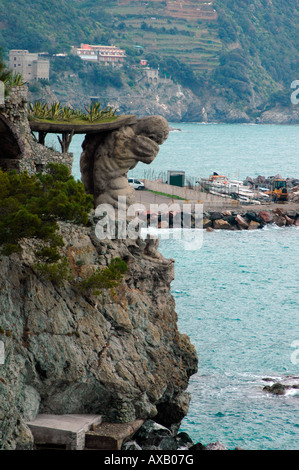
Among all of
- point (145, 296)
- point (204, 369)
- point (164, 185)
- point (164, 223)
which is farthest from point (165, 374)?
point (164, 185)

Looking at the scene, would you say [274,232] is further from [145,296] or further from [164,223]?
[145,296]

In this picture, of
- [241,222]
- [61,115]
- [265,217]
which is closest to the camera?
[61,115]

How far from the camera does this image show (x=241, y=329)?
37.8 m

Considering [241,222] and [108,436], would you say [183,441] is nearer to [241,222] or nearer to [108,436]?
[108,436]

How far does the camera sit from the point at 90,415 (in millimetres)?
18953

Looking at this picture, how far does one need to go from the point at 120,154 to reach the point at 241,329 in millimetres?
17027

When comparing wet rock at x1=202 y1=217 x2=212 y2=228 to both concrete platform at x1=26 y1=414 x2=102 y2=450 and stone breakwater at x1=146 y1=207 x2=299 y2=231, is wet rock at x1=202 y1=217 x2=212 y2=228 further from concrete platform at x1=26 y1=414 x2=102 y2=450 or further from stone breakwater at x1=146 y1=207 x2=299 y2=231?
concrete platform at x1=26 y1=414 x2=102 y2=450

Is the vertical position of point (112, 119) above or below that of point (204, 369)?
above

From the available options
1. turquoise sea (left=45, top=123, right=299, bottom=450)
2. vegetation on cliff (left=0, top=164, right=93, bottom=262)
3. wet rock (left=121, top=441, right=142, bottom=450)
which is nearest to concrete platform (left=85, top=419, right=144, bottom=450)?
wet rock (left=121, top=441, right=142, bottom=450)

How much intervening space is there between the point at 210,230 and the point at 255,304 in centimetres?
1997

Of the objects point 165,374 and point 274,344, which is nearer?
point 165,374

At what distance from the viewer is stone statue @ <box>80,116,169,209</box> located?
23328 millimetres

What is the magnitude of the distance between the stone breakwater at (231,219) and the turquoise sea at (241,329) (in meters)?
1.05

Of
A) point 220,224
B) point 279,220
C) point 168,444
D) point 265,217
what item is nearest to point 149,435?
point 168,444
